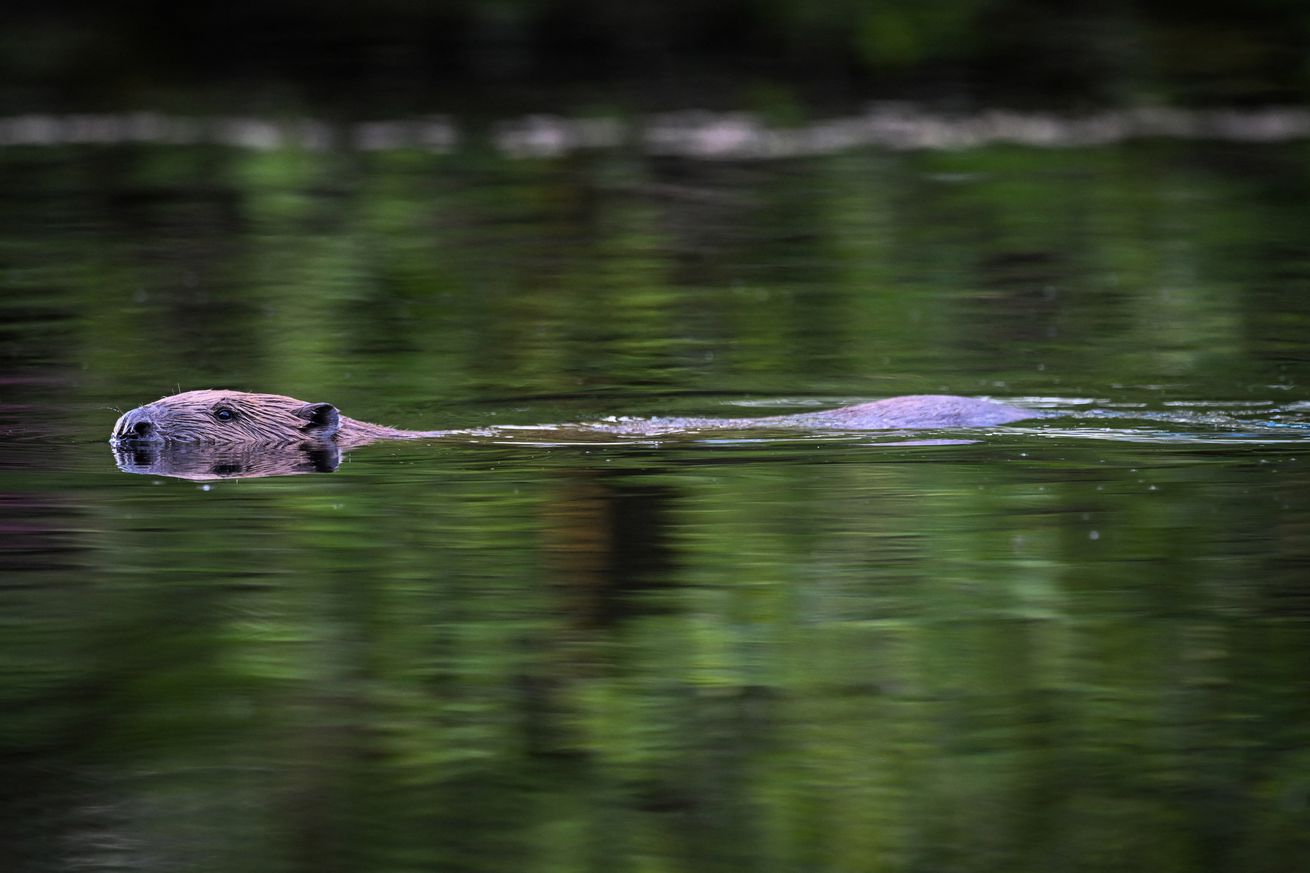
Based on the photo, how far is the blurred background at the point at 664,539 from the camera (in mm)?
4039

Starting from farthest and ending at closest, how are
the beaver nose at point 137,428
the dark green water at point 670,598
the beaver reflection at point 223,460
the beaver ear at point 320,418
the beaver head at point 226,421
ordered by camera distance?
the beaver ear at point 320,418, the beaver head at point 226,421, the beaver nose at point 137,428, the beaver reflection at point 223,460, the dark green water at point 670,598

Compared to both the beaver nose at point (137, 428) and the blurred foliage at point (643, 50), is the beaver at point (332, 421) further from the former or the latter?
the blurred foliage at point (643, 50)

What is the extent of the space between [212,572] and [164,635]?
22.6 inches

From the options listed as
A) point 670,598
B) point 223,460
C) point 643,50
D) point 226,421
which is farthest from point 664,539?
point 643,50

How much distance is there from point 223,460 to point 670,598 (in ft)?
8.78

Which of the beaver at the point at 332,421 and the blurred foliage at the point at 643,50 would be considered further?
the blurred foliage at the point at 643,50

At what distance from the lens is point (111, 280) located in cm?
1266

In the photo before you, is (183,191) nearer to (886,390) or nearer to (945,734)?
(886,390)

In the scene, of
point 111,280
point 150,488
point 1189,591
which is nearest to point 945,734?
point 1189,591

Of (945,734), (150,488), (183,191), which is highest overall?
(183,191)

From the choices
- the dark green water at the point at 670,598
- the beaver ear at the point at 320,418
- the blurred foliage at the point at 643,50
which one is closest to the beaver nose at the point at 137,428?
the dark green water at the point at 670,598

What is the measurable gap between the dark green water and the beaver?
198mm

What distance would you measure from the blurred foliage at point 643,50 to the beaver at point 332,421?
48.3ft

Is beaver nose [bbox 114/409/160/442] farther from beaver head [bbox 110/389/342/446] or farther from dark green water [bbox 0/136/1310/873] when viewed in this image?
dark green water [bbox 0/136/1310/873]
